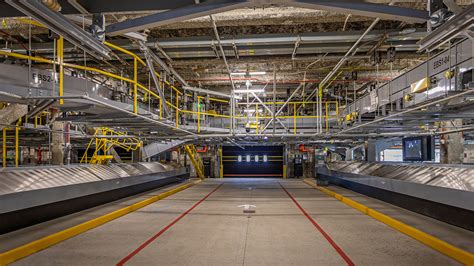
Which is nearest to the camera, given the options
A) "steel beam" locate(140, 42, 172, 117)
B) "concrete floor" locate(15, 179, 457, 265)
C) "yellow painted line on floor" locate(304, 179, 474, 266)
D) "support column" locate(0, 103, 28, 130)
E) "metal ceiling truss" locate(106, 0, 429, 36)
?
"metal ceiling truss" locate(106, 0, 429, 36)

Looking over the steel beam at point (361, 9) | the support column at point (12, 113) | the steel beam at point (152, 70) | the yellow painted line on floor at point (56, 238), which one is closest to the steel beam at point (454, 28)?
the steel beam at point (361, 9)

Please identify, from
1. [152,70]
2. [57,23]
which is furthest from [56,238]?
[152,70]

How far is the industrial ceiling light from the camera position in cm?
335

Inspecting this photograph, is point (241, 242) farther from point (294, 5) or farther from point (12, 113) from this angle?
point (12, 113)

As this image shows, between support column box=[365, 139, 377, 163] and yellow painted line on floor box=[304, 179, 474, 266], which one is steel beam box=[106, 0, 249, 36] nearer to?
yellow painted line on floor box=[304, 179, 474, 266]

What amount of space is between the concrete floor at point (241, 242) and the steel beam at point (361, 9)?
3693mm

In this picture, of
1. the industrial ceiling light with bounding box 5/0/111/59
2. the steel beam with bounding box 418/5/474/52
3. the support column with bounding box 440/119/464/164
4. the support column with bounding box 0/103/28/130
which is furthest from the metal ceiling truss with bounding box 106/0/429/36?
the support column with bounding box 440/119/464/164

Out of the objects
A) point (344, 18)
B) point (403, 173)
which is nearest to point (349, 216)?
point (403, 173)

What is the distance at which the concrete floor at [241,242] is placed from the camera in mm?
5320

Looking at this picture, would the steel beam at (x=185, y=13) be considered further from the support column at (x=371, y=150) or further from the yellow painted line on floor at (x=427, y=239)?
the support column at (x=371, y=150)

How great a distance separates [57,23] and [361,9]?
11.9ft

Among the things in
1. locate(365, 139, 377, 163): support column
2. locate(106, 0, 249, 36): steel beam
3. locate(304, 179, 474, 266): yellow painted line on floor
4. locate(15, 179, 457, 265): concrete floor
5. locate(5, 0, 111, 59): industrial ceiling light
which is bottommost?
locate(15, 179, 457, 265): concrete floor

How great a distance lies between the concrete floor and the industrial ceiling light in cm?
336

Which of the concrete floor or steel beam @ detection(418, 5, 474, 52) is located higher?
steel beam @ detection(418, 5, 474, 52)
